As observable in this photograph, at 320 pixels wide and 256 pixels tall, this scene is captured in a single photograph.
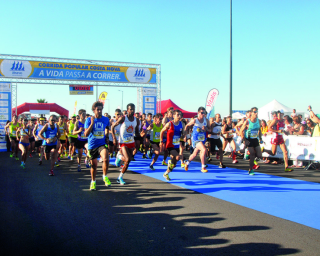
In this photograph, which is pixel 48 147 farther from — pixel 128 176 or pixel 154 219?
pixel 154 219

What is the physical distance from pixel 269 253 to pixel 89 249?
6.82 ft

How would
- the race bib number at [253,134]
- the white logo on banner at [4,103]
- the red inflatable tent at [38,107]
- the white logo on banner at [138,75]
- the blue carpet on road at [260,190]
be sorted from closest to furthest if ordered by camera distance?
the blue carpet on road at [260,190], the race bib number at [253,134], the white logo on banner at [4,103], the white logo on banner at [138,75], the red inflatable tent at [38,107]

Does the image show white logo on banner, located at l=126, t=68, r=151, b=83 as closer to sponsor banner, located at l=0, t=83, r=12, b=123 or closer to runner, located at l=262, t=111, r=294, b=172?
sponsor banner, located at l=0, t=83, r=12, b=123

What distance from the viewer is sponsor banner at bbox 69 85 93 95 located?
2262 centimetres

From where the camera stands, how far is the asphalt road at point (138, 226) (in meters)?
3.54

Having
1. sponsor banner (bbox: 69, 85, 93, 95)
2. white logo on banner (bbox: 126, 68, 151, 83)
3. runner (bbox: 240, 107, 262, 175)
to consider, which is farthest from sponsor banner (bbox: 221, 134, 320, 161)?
sponsor banner (bbox: 69, 85, 93, 95)

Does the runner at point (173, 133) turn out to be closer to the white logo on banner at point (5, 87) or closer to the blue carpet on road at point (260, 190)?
the blue carpet on road at point (260, 190)

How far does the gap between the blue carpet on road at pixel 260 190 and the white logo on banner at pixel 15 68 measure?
14058mm

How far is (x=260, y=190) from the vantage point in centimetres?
701

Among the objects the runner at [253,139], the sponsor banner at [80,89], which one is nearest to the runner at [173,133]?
the runner at [253,139]

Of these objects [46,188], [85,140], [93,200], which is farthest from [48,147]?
[93,200]

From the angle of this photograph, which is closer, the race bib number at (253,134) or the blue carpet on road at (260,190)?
the blue carpet on road at (260,190)

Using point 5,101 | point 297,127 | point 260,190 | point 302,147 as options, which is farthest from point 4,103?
point 260,190

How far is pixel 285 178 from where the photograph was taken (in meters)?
8.71
